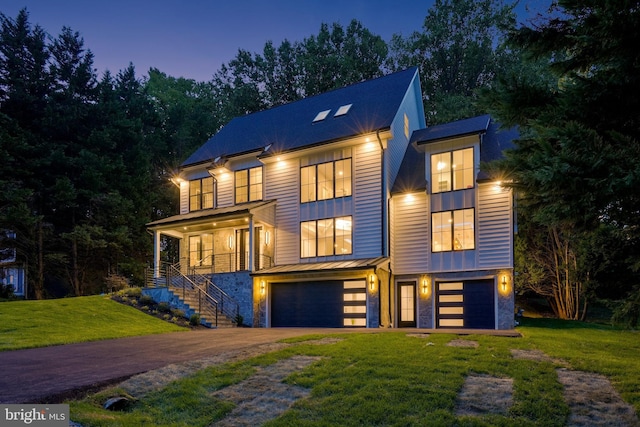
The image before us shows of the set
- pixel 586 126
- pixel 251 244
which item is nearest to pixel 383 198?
pixel 251 244

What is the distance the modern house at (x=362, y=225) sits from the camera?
16.4 meters

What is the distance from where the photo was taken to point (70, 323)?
14.3 metres

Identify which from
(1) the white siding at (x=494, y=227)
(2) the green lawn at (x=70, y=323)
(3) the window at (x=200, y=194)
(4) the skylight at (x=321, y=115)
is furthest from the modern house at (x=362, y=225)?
(2) the green lawn at (x=70, y=323)

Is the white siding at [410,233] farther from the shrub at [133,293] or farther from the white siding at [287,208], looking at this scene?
the shrub at [133,293]

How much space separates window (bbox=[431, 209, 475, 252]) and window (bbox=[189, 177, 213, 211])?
1062 cm

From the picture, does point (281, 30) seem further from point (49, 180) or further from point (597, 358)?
point (597, 358)

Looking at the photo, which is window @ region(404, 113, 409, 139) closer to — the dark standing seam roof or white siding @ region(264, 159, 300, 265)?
the dark standing seam roof

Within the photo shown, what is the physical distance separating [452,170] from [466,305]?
4960 mm

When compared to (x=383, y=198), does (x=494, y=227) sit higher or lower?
lower

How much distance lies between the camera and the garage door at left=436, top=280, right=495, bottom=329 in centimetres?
1608

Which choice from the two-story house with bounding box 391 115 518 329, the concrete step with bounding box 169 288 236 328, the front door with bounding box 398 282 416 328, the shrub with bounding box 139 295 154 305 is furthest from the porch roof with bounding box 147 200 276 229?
the front door with bounding box 398 282 416 328

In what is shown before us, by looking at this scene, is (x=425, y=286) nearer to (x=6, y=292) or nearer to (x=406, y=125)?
Result: (x=406, y=125)

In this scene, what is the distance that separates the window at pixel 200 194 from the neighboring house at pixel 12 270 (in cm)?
1002

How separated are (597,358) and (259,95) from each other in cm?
3276
